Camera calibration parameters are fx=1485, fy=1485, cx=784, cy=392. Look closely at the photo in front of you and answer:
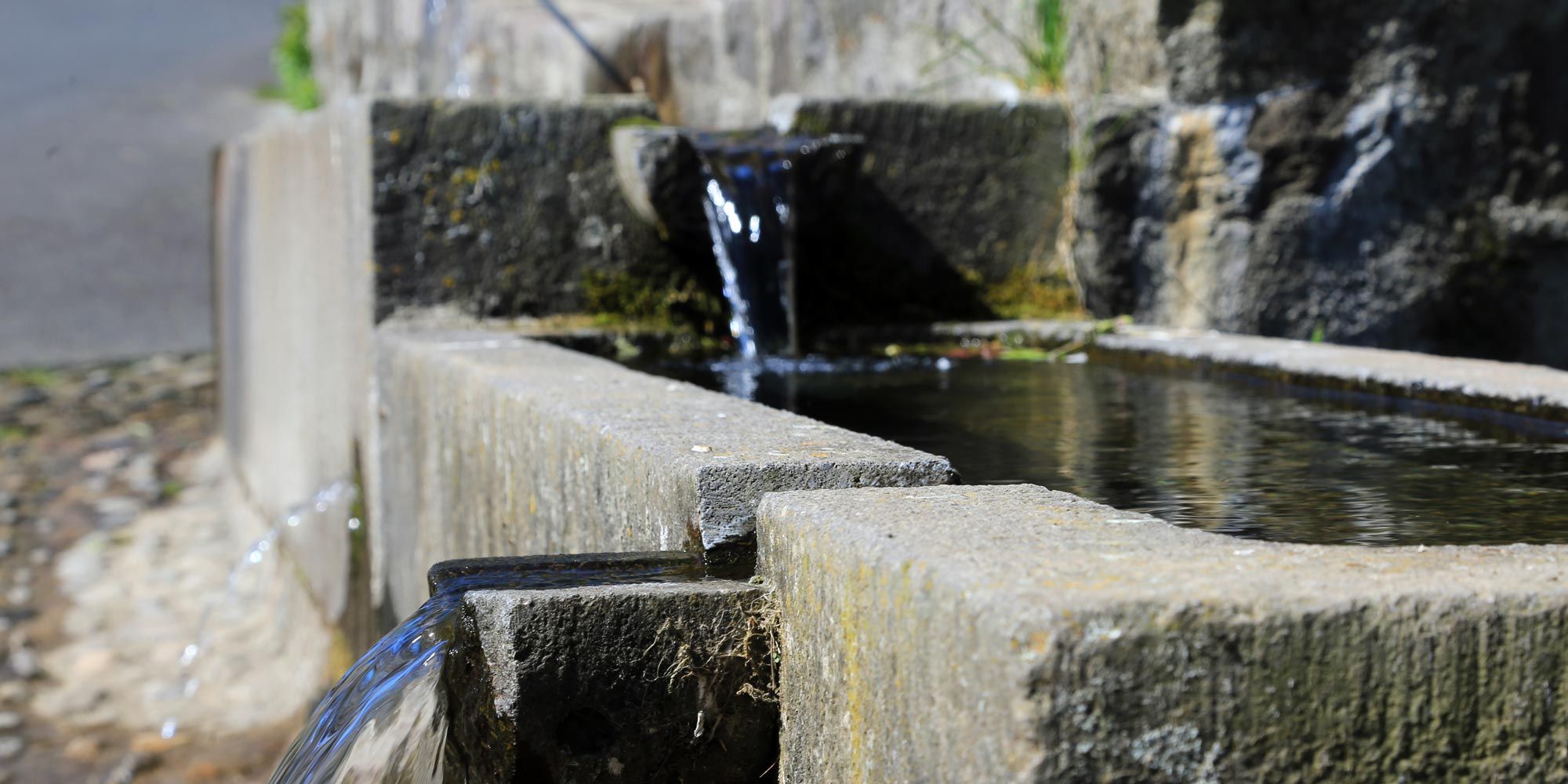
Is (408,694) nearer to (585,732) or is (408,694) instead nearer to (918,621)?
(585,732)

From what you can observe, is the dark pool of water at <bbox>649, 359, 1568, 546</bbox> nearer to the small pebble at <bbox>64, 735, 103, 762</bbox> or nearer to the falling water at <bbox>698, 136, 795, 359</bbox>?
the falling water at <bbox>698, 136, 795, 359</bbox>

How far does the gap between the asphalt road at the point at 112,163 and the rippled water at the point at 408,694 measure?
8.94m

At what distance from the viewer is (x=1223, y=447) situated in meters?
2.14

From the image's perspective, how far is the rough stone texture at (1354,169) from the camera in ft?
11.7

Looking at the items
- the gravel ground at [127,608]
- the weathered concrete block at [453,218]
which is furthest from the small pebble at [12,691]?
the weathered concrete block at [453,218]

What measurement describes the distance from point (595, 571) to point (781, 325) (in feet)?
7.34

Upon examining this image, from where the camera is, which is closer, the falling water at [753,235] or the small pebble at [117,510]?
the falling water at [753,235]

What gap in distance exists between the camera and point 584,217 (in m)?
3.55

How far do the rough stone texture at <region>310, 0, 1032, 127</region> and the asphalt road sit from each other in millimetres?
2537

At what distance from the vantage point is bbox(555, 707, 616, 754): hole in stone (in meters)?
1.37

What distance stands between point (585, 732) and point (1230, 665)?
2.21 feet

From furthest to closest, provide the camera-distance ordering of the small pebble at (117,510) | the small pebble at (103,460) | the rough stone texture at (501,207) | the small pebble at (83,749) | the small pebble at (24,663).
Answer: the small pebble at (103,460) < the small pebble at (117,510) < the small pebble at (24,663) < the small pebble at (83,749) < the rough stone texture at (501,207)

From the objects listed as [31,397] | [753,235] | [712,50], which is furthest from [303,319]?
[31,397]

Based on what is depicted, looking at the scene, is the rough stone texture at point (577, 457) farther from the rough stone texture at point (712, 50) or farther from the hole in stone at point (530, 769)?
the rough stone texture at point (712, 50)
